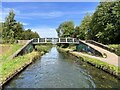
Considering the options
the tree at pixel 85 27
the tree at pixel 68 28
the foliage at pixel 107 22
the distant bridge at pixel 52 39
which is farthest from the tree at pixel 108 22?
the tree at pixel 68 28

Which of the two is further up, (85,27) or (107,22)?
(107,22)

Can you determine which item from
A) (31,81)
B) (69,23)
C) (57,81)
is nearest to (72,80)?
(57,81)

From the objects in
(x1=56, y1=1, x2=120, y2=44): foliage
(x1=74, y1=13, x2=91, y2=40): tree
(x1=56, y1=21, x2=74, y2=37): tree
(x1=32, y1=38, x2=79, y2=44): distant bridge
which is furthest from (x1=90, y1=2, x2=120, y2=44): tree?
(x1=56, y1=21, x2=74, y2=37): tree

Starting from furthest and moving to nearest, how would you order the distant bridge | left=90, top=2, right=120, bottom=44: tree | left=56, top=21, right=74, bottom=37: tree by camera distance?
left=56, top=21, right=74, bottom=37: tree < the distant bridge < left=90, top=2, right=120, bottom=44: tree

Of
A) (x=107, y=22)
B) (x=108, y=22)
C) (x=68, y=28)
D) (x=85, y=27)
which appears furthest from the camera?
(x=68, y=28)

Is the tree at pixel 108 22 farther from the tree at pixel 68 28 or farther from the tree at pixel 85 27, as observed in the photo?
the tree at pixel 68 28

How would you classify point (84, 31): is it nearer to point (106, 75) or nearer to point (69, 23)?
point (69, 23)

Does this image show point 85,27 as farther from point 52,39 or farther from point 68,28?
point 68,28

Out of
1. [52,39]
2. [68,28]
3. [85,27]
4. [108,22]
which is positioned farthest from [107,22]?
[68,28]

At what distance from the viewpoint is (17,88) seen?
912 inches

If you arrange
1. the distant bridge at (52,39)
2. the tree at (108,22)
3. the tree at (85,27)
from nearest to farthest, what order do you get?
1. the tree at (108,22)
2. the distant bridge at (52,39)
3. the tree at (85,27)

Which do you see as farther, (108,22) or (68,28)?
(68,28)

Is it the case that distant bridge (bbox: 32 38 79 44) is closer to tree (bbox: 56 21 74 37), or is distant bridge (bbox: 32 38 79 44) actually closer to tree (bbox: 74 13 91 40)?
tree (bbox: 74 13 91 40)

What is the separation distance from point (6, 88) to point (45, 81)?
4.89 metres
